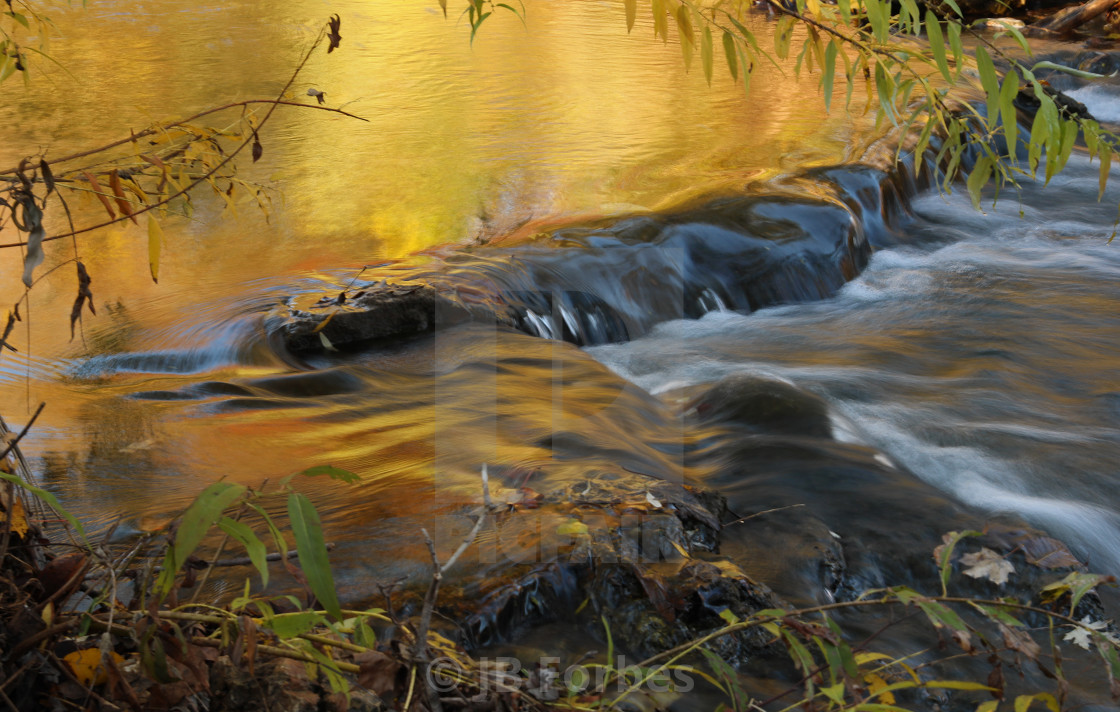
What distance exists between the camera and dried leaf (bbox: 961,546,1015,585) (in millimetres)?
2936

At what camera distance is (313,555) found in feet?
3.69

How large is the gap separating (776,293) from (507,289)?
2.13m

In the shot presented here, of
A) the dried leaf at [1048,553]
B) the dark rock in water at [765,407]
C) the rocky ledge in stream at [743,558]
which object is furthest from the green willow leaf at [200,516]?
the dark rock in water at [765,407]

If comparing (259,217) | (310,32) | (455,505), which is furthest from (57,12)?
(455,505)

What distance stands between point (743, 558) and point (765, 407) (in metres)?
1.54

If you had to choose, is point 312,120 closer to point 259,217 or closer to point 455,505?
point 259,217

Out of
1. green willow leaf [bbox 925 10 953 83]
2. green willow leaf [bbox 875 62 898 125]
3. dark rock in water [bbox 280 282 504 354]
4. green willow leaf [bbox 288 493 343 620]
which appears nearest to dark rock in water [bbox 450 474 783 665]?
green willow leaf [bbox 288 493 343 620]

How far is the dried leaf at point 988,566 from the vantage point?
2.94 m

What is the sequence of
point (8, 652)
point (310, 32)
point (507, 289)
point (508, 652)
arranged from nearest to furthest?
point (8, 652) → point (508, 652) → point (507, 289) → point (310, 32)

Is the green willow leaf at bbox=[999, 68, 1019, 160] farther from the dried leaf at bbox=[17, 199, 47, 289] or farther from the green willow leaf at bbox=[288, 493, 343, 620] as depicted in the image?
the dried leaf at bbox=[17, 199, 47, 289]

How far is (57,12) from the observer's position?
13.3 m

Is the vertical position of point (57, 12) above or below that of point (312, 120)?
above

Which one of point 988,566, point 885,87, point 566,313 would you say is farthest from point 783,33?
point 566,313

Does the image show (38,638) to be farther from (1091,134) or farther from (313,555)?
(1091,134)
